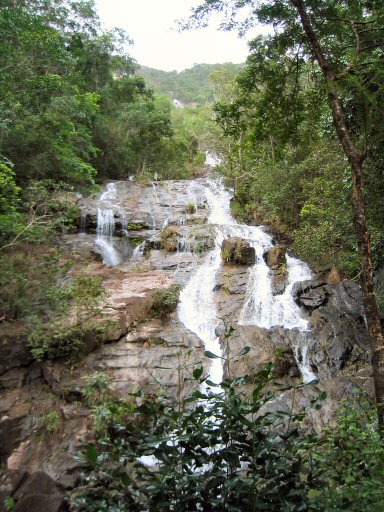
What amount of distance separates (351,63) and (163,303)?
25.3 feet

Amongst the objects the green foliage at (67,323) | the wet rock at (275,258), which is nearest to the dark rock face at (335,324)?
the wet rock at (275,258)

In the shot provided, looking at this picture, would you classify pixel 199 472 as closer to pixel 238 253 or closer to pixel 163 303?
pixel 163 303

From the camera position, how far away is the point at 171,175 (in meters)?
26.2

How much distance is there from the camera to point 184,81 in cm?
7288

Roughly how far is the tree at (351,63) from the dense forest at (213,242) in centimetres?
2

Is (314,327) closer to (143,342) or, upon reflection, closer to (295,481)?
(143,342)

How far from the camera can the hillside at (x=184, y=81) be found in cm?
6712

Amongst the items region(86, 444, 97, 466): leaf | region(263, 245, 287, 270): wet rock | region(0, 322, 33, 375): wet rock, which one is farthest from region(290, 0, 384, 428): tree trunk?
region(263, 245, 287, 270): wet rock

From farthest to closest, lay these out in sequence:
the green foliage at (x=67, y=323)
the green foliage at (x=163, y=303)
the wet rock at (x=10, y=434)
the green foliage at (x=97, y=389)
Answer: the green foliage at (x=163, y=303) → the green foliage at (x=67, y=323) → the green foliage at (x=97, y=389) → the wet rock at (x=10, y=434)

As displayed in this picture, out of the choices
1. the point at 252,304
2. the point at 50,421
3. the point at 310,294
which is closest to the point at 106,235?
the point at 252,304

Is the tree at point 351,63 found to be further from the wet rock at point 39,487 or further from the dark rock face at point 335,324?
A: the dark rock face at point 335,324

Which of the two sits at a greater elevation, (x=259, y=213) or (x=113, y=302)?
(x=259, y=213)

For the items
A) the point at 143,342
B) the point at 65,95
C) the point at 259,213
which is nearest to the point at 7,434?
the point at 143,342

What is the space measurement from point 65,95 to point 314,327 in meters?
10.3
